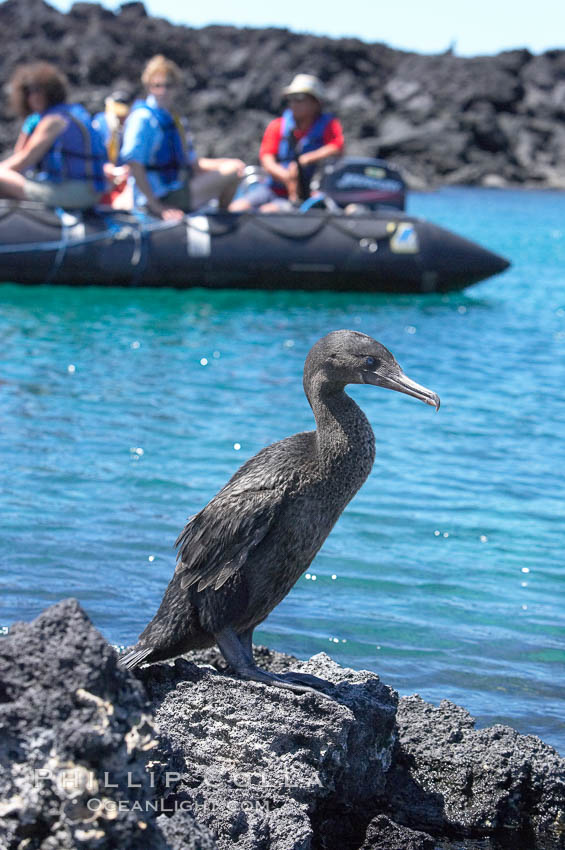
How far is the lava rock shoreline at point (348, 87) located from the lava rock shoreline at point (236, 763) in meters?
Result: 47.6

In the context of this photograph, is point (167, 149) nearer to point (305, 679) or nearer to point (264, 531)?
point (264, 531)

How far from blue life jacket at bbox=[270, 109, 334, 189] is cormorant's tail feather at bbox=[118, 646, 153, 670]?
34.6 ft

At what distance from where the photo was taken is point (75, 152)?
11570 millimetres

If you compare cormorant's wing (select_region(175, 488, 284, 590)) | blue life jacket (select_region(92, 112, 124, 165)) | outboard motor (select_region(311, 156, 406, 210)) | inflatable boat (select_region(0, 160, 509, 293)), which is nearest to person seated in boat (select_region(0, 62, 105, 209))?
inflatable boat (select_region(0, 160, 509, 293))

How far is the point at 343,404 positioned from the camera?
138 inches

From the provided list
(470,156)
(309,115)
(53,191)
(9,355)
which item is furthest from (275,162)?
(470,156)

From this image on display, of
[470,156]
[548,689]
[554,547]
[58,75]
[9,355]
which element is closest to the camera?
[548,689]

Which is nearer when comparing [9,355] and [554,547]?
[554,547]

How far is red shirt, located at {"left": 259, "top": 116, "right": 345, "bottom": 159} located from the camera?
13141 millimetres

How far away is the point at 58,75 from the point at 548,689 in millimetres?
8740

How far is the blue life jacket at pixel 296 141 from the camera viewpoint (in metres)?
13.2

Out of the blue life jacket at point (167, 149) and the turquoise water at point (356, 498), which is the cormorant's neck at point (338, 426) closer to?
the turquoise water at point (356, 498)

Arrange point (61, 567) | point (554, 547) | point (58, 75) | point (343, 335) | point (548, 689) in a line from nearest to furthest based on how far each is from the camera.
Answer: point (343, 335) < point (548, 689) < point (61, 567) < point (554, 547) < point (58, 75)

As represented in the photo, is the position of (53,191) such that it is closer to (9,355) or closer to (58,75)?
(58,75)
